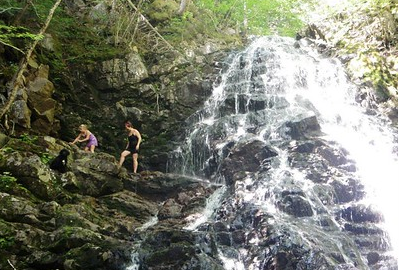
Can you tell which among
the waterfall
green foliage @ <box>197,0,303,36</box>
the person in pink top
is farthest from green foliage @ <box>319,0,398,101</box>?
the person in pink top

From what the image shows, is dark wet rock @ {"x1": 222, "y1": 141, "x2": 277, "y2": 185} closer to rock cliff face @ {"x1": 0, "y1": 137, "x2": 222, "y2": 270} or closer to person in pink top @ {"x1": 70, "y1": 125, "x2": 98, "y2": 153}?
rock cliff face @ {"x1": 0, "y1": 137, "x2": 222, "y2": 270}

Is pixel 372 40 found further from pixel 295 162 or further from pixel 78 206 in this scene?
pixel 78 206

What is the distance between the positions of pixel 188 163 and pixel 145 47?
21.7 feet

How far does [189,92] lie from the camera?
1553cm

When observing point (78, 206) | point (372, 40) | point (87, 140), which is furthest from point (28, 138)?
point (372, 40)

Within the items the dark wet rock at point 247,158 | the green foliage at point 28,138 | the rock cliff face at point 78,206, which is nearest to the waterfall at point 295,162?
the dark wet rock at point 247,158

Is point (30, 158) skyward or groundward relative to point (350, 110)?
groundward

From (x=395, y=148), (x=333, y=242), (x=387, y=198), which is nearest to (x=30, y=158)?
(x=333, y=242)

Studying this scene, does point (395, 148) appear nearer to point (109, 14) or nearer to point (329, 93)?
point (329, 93)

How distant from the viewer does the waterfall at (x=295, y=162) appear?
8352 mm

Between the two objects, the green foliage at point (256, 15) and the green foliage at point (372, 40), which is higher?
the green foliage at point (256, 15)

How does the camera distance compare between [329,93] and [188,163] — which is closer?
[188,163]

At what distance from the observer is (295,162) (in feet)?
37.3

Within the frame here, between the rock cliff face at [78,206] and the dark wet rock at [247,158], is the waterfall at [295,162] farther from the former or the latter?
the rock cliff face at [78,206]
